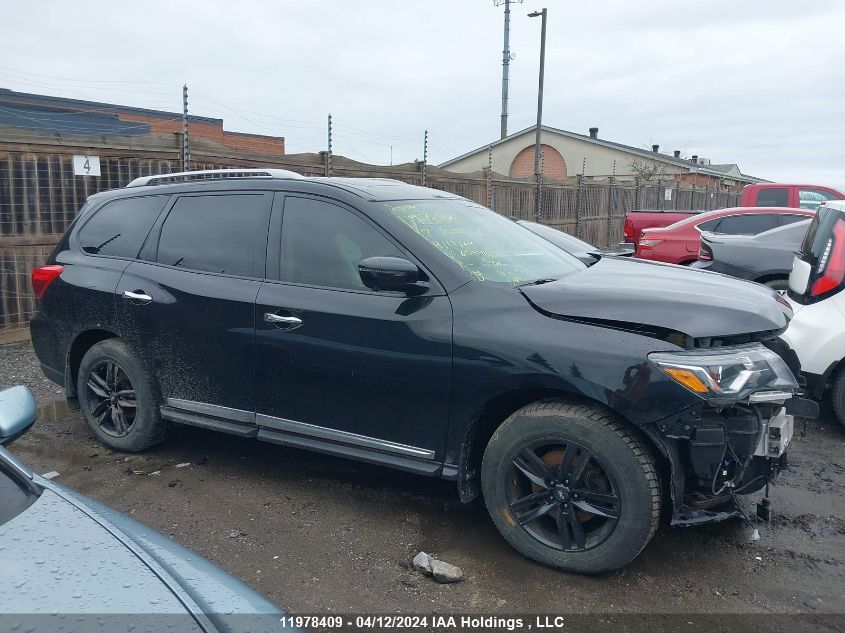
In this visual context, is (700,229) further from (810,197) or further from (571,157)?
(571,157)

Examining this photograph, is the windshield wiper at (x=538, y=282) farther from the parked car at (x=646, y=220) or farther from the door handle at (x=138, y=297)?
the parked car at (x=646, y=220)

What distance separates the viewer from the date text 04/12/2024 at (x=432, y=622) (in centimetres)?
269

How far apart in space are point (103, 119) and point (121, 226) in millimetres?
21663

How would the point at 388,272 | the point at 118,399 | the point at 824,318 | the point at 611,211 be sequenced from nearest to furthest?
the point at 388,272 < the point at 118,399 < the point at 824,318 < the point at 611,211

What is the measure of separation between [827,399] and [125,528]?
5.13 m

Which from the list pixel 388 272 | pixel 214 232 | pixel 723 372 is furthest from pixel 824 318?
pixel 214 232

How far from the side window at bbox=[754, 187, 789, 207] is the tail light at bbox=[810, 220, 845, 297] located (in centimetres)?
863

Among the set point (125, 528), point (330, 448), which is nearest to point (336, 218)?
point (330, 448)

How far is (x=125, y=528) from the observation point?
1923mm

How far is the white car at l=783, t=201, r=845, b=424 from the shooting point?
15.2ft

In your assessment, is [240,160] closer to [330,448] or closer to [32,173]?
[32,173]

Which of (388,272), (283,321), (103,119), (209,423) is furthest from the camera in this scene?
(103,119)

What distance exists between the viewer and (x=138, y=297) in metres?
4.16

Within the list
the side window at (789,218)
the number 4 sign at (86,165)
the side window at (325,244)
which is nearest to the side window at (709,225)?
the side window at (789,218)
